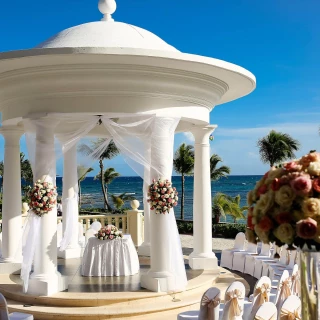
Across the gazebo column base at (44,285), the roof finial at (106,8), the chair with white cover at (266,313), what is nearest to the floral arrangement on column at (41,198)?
the gazebo column base at (44,285)

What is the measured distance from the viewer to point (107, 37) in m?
11.7

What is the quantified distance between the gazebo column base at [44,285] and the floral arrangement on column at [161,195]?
2765 mm

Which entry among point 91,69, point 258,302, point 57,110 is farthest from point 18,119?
point 258,302

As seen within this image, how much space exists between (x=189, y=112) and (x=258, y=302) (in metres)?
5.05

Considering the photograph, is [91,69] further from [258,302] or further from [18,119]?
[258,302]

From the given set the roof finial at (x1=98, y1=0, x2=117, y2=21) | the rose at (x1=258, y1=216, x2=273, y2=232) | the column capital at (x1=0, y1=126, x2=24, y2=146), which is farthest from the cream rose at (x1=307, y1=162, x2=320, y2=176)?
the column capital at (x1=0, y1=126, x2=24, y2=146)

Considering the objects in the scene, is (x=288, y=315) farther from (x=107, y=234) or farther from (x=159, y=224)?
(x=107, y=234)

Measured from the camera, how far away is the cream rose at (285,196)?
4.48m

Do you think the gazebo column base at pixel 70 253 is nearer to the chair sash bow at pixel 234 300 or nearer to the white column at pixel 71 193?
the white column at pixel 71 193

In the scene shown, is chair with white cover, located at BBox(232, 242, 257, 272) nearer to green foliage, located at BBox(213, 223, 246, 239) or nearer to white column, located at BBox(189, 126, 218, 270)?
white column, located at BBox(189, 126, 218, 270)

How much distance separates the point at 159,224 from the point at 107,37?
471 cm

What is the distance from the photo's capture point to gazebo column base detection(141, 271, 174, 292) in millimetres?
10773

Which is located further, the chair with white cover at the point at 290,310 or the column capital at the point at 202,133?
the column capital at the point at 202,133

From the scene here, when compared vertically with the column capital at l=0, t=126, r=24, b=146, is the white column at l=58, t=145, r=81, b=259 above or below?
below
